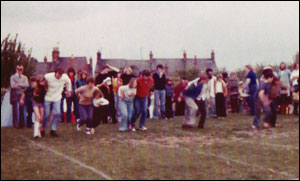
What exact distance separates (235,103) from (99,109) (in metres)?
0.97

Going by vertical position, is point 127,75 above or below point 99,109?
above

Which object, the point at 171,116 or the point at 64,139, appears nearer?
the point at 64,139

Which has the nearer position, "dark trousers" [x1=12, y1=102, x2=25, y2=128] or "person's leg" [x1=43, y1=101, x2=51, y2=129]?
"person's leg" [x1=43, y1=101, x2=51, y2=129]

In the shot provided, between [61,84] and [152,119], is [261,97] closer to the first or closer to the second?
[61,84]

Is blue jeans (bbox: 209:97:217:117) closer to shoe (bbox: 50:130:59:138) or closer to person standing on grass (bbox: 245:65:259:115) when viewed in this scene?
person standing on grass (bbox: 245:65:259:115)

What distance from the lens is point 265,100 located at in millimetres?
3410

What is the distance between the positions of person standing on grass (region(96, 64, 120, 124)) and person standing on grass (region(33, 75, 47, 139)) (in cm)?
37

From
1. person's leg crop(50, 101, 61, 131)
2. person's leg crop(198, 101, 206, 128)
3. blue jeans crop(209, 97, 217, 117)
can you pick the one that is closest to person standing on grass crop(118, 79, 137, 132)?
person's leg crop(50, 101, 61, 131)

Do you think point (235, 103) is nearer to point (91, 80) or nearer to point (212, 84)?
point (212, 84)

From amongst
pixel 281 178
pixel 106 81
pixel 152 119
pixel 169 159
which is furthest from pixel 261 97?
pixel 281 178

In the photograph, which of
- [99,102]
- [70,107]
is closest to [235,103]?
[99,102]

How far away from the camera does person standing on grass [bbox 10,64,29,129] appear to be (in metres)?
4.24

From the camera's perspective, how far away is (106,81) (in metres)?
4.40

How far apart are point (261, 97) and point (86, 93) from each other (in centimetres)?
131
